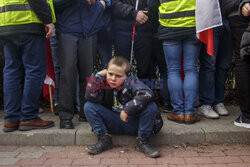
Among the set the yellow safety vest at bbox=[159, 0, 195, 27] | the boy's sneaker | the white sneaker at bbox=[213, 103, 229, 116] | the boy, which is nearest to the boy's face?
the boy

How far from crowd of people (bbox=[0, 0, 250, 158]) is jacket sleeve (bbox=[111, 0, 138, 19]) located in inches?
0.5

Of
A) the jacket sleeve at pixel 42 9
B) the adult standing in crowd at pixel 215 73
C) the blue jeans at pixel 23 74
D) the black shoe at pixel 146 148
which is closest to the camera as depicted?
the black shoe at pixel 146 148

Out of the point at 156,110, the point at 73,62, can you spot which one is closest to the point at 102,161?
the point at 156,110

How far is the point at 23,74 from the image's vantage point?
294cm

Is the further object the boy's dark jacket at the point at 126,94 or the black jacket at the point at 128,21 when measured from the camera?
the black jacket at the point at 128,21

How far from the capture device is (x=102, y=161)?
2.44m

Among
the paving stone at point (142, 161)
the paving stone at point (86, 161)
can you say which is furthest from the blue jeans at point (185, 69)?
the paving stone at point (86, 161)

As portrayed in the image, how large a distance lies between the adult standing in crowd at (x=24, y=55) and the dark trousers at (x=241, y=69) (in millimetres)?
2031

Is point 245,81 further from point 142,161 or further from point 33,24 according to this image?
point 33,24

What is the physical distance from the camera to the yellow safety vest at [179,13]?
291 centimetres

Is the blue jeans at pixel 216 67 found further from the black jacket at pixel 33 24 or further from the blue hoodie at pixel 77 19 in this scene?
the black jacket at pixel 33 24

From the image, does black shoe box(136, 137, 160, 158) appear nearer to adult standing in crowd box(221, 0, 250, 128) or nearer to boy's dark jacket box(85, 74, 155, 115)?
boy's dark jacket box(85, 74, 155, 115)

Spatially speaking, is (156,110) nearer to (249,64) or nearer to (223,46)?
(249,64)

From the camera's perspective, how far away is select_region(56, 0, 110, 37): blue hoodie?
296 cm
